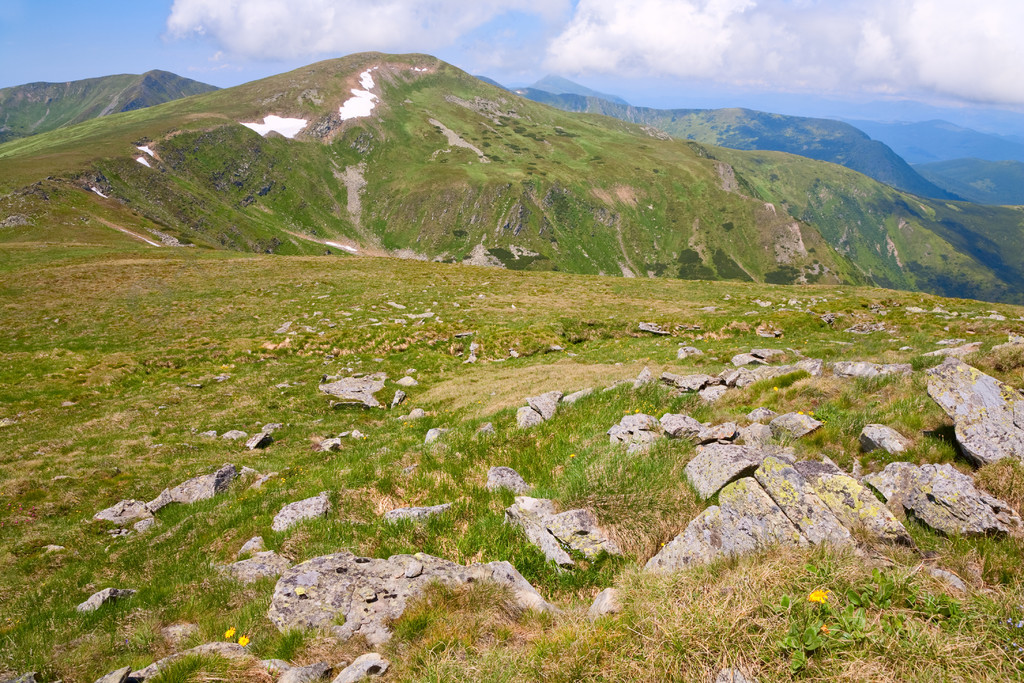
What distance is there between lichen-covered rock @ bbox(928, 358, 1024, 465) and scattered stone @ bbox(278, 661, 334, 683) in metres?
11.0

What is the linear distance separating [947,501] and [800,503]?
7.06 ft

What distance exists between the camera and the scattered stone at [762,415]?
11125mm

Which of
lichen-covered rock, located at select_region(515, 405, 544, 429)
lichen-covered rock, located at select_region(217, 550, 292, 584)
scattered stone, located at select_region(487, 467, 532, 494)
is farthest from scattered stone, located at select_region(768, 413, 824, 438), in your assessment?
lichen-covered rock, located at select_region(217, 550, 292, 584)

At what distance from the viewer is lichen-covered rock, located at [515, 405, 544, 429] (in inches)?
549

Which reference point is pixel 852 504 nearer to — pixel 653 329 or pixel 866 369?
pixel 866 369

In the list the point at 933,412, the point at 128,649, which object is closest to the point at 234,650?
the point at 128,649

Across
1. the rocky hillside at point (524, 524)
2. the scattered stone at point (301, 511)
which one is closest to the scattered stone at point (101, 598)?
the rocky hillside at point (524, 524)

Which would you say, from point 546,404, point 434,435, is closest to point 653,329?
point 546,404

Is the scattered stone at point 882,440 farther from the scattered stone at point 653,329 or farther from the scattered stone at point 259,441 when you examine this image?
the scattered stone at point 653,329

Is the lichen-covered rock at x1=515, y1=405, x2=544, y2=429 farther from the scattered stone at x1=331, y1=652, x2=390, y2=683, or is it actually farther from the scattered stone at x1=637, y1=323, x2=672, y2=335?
the scattered stone at x1=637, y1=323, x2=672, y2=335

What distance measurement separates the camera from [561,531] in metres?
7.80

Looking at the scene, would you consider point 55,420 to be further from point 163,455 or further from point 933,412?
point 933,412

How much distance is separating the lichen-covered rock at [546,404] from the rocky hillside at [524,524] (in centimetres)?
8

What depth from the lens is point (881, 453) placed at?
348 inches
